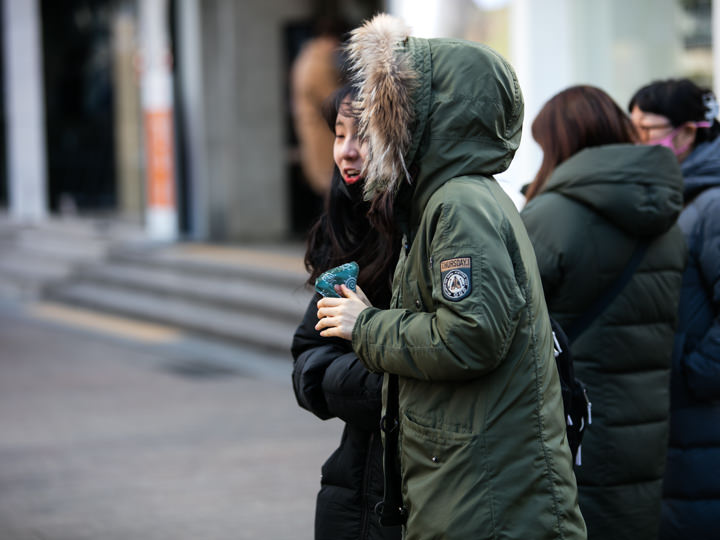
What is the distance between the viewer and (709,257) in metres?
3.60

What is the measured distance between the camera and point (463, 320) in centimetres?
218

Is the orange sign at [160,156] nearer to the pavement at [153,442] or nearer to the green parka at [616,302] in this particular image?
the pavement at [153,442]

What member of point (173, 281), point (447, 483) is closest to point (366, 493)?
point (447, 483)

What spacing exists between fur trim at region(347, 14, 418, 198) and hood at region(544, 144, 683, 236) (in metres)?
1.13

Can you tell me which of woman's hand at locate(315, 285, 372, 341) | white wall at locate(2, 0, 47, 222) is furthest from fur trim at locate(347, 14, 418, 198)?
white wall at locate(2, 0, 47, 222)

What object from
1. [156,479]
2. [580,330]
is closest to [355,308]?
[580,330]

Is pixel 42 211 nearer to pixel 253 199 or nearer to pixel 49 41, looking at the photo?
pixel 49 41

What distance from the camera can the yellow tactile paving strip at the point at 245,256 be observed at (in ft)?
36.4

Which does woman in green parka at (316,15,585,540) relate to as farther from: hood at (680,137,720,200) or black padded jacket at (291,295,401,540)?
hood at (680,137,720,200)

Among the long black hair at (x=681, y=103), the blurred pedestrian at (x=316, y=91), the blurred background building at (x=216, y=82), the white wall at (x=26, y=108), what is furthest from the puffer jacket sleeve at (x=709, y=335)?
the white wall at (x=26, y=108)

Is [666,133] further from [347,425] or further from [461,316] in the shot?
[461,316]

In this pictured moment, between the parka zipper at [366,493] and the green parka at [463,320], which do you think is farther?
the parka zipper at [366,493]

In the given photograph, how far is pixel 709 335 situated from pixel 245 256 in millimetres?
8715

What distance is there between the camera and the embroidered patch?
218cm
